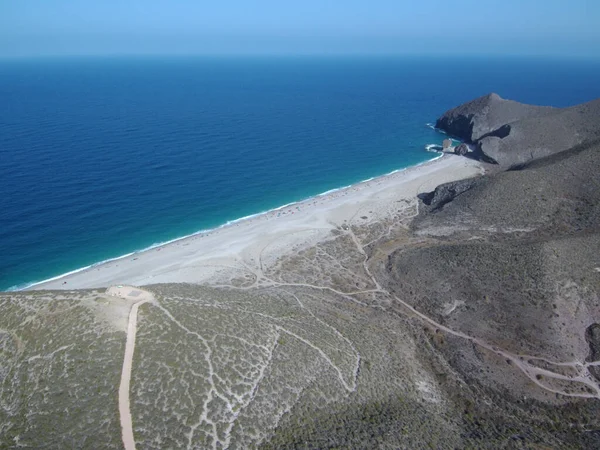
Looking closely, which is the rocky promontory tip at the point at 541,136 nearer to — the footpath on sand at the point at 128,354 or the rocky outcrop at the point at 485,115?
the rocky outcrop at the point at 485,115

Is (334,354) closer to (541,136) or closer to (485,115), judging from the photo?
(541,136)

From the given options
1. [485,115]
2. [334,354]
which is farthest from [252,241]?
[485,115]

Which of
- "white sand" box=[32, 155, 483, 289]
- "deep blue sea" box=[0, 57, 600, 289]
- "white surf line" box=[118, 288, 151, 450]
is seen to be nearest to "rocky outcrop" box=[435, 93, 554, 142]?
"deep blue sea" box=[0, 57, 600, 289]

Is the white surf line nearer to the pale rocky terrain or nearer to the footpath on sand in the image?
the footpath on sand

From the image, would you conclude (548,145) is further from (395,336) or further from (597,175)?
(395,336)

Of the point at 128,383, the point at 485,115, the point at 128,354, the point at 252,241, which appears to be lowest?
the point at 252,241

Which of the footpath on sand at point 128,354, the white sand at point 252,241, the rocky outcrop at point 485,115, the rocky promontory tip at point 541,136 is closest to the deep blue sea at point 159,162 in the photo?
the white sand at point 252,241

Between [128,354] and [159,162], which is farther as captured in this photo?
[159,162]
